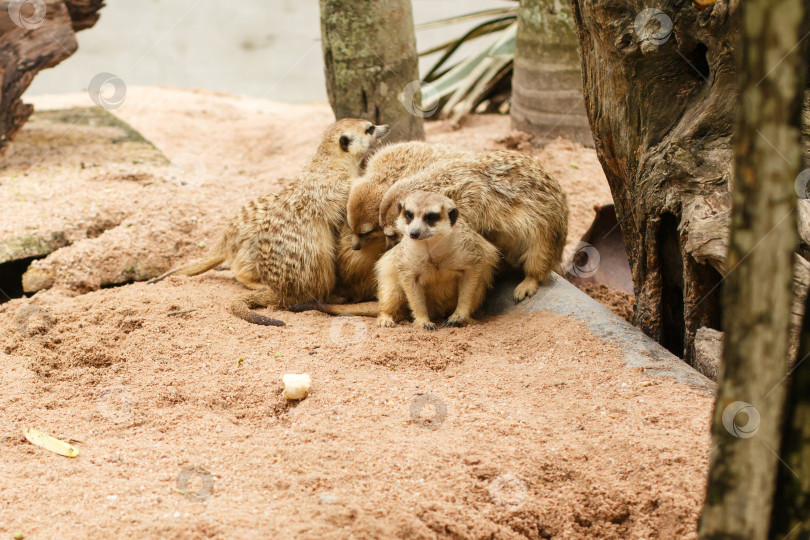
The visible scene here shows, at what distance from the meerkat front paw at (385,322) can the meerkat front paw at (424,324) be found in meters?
0.10

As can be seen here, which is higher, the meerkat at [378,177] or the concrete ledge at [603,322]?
the meerkat at [378,177]

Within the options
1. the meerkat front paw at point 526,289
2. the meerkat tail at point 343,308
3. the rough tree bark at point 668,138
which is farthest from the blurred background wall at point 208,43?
the rough tree bark at point 668,138

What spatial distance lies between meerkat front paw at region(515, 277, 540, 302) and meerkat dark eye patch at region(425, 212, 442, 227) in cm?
55

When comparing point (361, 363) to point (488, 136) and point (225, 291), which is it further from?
point (488, 136)

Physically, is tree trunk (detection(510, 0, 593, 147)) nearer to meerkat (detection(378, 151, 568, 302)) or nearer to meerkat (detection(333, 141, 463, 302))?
meerkat (detection(333, 141, 463, 302))

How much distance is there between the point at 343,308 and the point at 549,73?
268 cm

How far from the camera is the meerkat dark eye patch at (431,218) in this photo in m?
2.87

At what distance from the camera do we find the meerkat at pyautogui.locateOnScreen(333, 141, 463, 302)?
10.8ft

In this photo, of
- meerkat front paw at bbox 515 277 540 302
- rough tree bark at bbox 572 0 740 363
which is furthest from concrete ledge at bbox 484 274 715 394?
rough tree bark at bbox 572 0 740 363

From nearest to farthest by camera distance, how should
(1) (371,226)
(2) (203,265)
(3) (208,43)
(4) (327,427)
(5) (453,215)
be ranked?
(4) (327,427), (5) (453,215), (1) (371,226), (2) (203,265), (3) (208,43)

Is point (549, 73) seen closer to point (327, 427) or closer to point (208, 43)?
point (327, 427)

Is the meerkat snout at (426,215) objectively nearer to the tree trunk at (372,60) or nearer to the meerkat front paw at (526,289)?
the meerkat front paw at (526,289)

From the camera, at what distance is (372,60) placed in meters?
4.04

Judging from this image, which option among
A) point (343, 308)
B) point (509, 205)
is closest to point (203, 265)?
point (343, 308)
